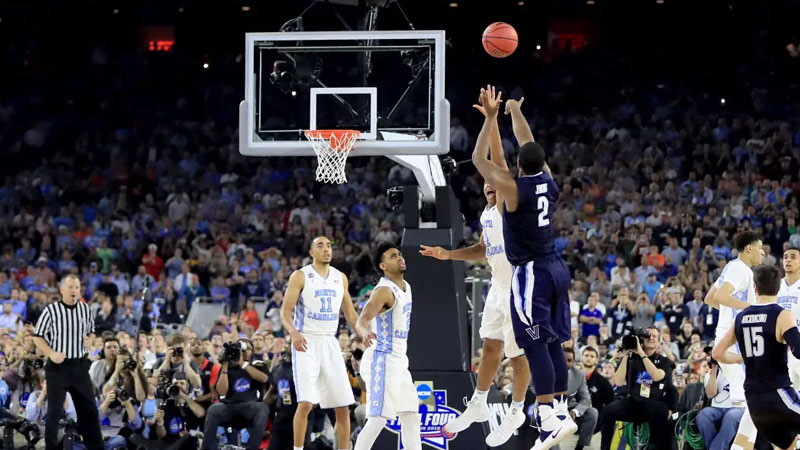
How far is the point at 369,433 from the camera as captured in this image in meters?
10.7

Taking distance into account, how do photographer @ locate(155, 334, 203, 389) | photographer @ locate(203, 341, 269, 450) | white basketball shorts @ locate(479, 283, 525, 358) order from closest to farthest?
white basketball shorts @ locate(479, 283, 525, 358)
photographer @ locate(203, 341, 269, 450)
photographer @ locate(155, 334, 203, 389)

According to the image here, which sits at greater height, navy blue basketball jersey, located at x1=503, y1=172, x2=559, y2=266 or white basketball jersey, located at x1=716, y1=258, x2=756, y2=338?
navy blue basketball jersey, located at x1=503, y1=172, x2=559, y2=266

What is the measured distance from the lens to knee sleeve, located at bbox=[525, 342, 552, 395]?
8.82m

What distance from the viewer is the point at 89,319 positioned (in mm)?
12953

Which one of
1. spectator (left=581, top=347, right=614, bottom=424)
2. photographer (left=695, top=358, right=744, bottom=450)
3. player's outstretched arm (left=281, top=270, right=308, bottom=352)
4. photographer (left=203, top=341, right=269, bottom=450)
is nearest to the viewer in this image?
player's outstretched arm (left=281, top=270, right=308, bottom=352)

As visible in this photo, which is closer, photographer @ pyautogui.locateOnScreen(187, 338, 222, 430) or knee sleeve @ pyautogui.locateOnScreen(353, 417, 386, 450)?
knee sleeve @ pyautogui.locateOnScreen(353, 417, 386, 450)

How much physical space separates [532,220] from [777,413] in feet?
8.08

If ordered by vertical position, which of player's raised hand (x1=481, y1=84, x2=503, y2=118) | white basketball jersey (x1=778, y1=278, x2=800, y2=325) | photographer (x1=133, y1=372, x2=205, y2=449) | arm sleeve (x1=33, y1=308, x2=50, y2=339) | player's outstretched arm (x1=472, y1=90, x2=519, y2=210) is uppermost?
player's raised hand (x1=481, y1=84, x2=503, y2=118)

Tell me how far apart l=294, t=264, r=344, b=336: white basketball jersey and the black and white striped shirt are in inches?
103

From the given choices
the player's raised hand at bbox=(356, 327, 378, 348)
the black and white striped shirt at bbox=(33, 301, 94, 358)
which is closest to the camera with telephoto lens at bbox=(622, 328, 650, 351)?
the player's raised hand at bbox=(356, 327, 378, 348)

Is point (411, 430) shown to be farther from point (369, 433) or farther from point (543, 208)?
point (543, 208)

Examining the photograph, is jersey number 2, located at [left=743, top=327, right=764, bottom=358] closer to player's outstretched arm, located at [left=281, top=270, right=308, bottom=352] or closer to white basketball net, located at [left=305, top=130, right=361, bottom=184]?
player's outstretched arm, located at [left=281, top=270, right=308, bottom=352]

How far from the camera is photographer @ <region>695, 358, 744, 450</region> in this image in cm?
1322

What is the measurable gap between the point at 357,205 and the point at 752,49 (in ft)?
33.3
